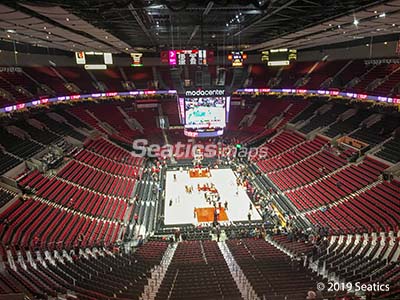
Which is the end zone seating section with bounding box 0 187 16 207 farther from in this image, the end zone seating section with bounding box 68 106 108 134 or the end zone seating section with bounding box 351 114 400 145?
the end zone seating section with bounding box 351 114 400 145

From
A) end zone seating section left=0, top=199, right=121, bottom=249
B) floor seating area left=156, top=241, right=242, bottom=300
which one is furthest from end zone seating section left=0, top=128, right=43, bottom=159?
floor seating area left=156, top=241, right=242, bottom=300

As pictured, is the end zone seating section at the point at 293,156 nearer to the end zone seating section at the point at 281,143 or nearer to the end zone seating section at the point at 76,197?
the end zone seating section at the point at 281,143

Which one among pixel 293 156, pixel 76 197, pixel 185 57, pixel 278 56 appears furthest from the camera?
pixel 278 56

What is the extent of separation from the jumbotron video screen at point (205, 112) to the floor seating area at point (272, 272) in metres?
8.97

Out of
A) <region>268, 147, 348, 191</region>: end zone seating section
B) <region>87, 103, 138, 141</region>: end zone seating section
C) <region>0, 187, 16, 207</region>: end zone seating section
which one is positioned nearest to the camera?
<region>0, 187, 16, 207</region>: end zone seating section

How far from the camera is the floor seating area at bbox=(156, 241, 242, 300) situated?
418 inches

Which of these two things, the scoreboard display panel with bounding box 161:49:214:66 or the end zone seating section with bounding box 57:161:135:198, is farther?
the end zone seating section with bounding box 57:161:135:198

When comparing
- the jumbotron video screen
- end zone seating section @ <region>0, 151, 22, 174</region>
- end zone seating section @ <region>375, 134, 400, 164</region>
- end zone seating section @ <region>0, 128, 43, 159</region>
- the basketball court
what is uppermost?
the jumbotron video screen

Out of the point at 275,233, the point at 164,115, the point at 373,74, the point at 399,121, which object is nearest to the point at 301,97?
the point at 373,74

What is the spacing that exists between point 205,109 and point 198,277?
13.3 meters

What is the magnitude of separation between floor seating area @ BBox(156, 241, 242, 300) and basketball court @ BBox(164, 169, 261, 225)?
5.97 metres

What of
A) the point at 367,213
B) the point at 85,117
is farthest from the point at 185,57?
the point at 85,117

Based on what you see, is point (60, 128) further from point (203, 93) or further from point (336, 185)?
point (336, 185)

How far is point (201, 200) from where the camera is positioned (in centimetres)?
2703
